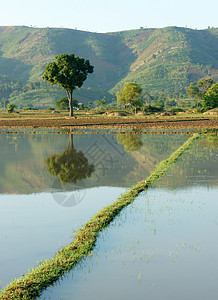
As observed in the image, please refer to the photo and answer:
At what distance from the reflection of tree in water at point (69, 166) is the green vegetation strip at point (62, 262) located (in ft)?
21.2

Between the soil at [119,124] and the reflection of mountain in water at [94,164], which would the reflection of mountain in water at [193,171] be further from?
the soil at [119,124]

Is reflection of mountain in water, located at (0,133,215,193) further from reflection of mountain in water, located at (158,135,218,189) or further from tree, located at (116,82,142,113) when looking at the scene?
tree, located at (116,82,142,113)

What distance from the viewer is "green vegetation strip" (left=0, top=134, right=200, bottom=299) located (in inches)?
285

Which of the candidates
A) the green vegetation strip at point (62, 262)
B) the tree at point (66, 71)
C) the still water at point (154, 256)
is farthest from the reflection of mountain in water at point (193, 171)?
the tree at point (66, 71)

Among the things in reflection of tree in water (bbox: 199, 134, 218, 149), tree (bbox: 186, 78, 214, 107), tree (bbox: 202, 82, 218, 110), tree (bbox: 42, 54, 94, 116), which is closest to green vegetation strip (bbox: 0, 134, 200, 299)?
reflection of tree in water (bbox: 199, 134, 218, 149)

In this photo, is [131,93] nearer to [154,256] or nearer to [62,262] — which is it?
[154,256]

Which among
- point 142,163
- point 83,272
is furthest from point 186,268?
point 142,163

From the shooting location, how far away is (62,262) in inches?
334

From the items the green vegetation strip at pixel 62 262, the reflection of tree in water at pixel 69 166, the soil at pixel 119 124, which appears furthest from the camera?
the soil at pixel 119 124

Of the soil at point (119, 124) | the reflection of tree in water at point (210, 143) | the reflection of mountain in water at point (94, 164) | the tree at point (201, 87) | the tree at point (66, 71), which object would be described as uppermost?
the tree at point (201, 87)

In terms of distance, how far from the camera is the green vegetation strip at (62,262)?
724 centimetres

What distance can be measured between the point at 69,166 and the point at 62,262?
1418 centimetres

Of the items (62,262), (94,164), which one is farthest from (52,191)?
(94,164)

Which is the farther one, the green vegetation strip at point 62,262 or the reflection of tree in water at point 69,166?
the reflection of tree in water at point 69,166
